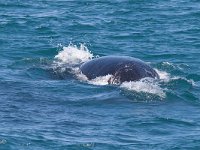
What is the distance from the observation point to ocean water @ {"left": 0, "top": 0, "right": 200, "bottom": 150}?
782 inches

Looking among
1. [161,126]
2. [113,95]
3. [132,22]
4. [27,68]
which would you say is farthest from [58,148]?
[132,22]

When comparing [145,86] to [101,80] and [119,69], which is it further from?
[101,80]

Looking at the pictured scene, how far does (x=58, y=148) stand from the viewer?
60.7 ft

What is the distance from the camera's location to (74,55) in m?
32.8

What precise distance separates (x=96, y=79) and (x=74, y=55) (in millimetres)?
6101

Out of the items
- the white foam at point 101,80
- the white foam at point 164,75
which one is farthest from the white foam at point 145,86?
the white foam at point 164,75

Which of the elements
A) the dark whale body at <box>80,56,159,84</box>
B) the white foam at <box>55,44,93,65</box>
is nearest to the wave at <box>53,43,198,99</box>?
the white foam at <box>55,44,93,65</box>

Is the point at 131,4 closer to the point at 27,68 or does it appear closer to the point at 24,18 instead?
the point at 24,18

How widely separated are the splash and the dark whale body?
286 centimetres

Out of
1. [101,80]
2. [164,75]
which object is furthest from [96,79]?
[164,75]

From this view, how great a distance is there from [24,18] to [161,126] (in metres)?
21.3

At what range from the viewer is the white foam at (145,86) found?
2436 cm

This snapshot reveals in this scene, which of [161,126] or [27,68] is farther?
[27,68]

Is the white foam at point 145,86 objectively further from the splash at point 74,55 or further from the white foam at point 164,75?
the splash at point 74,55
